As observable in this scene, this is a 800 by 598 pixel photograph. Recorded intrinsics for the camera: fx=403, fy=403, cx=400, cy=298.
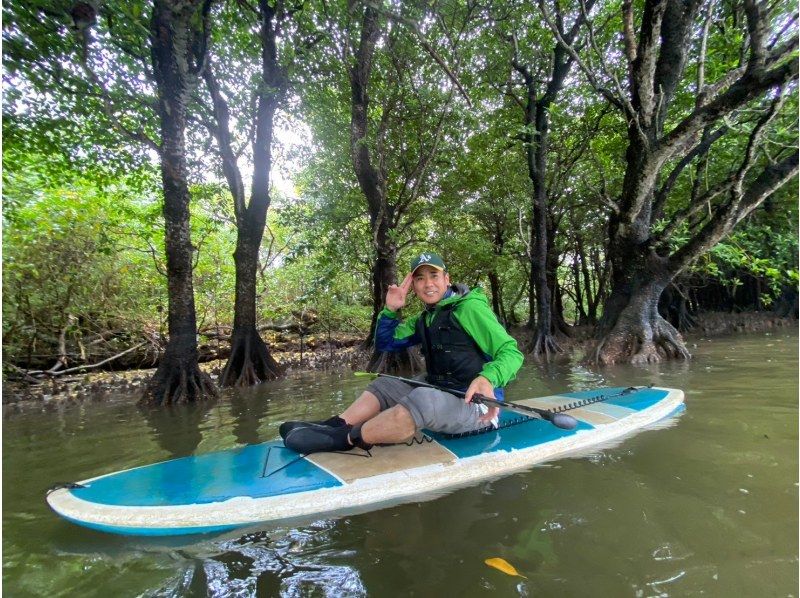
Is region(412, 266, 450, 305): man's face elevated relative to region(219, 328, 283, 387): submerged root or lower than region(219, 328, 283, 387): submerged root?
elevated

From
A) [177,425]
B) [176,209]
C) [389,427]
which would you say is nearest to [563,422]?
[389,427]

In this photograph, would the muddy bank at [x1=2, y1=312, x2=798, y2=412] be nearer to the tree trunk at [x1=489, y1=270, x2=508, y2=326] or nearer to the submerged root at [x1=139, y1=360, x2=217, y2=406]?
the submerged root at [x1=139, y1=360, x2=217, y2=406]

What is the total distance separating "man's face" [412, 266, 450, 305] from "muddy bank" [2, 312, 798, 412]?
5.96 meters

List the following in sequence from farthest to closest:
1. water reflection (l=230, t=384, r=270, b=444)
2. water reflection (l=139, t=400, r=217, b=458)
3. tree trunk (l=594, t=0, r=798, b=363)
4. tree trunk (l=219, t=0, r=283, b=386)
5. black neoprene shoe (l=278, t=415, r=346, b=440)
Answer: tree trunk (l=219, t=0, r=283, b=386) → tree trunk (l=594, t=0, r=798, b=363) → water reflection (l=230, t=384, r=270, b=444) → water reflection (l=139, t=400, r=217, b=458) → black neoprene shoe (l=278, t=415, r=346, b=440)

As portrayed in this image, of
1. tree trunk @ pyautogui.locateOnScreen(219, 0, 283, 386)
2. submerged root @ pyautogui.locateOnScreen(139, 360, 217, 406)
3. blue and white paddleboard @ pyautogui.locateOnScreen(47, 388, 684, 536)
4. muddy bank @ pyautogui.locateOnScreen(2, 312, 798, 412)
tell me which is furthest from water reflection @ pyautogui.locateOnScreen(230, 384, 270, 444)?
muddy bank @ pyautogui.locateOnScreen(2, 312, 798, 412)

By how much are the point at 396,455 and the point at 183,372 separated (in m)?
4.79

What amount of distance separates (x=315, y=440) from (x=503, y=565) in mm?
1491

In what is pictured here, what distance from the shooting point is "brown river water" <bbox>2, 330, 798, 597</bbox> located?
5.24 ft

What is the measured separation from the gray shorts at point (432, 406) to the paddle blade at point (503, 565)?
3.36 ft

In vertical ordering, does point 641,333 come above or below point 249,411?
above

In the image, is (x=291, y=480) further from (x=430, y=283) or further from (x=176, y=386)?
(x=176, y=386)

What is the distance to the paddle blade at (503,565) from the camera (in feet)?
5.38

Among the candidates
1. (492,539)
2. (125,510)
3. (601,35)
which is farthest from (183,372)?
(601,35)

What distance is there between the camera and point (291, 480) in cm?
240
